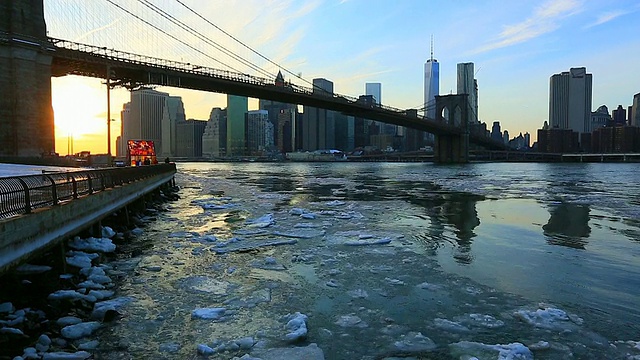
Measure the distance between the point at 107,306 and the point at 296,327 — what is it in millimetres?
3272

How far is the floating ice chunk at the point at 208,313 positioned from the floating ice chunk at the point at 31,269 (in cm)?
309

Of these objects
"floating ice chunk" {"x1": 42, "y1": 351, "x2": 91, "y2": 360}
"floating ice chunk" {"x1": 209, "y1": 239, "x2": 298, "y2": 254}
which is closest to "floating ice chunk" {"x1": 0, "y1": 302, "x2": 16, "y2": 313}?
"floating ice chunk" {"x1": 42, "y1": 351, "x2": 91, "y2": 360}

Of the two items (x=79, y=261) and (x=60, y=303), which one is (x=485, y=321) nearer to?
(x=60, y=303)

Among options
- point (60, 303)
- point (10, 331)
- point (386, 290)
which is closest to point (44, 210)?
point (60, 303)

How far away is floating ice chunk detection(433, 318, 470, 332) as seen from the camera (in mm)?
6301

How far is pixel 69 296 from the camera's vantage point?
7582 mm

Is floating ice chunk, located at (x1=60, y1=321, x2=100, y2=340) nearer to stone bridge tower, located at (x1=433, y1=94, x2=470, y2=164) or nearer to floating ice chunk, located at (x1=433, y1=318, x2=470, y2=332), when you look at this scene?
floating ice chunk, located at (x1=433, y1=318, x2=470, y2=332)

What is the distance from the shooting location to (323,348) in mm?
5793

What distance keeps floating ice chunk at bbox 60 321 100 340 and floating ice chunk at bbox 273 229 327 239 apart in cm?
768

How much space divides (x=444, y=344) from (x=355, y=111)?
89753mm

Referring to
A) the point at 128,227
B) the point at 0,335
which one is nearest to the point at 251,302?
the point at 0,335

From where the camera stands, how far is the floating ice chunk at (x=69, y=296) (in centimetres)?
750

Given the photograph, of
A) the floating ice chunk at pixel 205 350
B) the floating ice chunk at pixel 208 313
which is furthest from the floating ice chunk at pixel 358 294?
the floating ice chunk at pixel 205 350

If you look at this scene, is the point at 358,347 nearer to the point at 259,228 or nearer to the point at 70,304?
the point at 70,304
